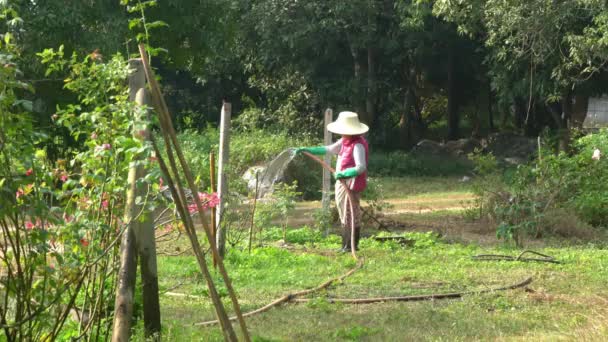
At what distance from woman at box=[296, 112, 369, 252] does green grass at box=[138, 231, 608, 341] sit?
451 millimetres


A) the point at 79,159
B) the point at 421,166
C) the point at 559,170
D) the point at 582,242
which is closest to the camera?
the point at 79,159

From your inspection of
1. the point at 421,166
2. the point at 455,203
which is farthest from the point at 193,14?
the point at 421,166

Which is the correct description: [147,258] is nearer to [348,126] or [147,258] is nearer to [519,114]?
[348,126]

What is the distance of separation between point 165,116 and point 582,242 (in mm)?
10076

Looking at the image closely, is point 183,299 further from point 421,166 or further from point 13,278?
point 421,166

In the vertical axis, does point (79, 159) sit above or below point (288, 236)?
above

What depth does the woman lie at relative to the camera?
487 inches

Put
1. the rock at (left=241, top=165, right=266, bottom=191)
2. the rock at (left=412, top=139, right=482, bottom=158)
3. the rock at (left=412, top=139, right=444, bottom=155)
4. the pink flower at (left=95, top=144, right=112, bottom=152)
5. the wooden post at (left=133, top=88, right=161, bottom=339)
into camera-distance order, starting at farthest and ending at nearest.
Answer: the rock at (left=412, top=139, right=444, bottom=155)
the rock at (left=412, top=139, right=482, bottom=158)
the rock at (left=241, top=165, right=266, bottom=191)
the wooden post at (left=133, top=88, right=161, bottom=339)
the pink flower at (left=95, top=144, right=112, bottom=152)

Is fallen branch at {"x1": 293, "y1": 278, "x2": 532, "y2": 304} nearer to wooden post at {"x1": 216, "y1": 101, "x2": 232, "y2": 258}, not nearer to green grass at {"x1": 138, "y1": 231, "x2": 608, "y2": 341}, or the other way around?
green grass at {"x1": 138, "y1": 231, "x2": 608, "y2": 341}

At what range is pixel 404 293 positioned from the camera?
9383 millimetres

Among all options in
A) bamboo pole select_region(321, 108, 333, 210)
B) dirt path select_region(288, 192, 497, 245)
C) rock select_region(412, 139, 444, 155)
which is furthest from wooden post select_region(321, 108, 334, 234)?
rock select_region(412, 139, 444, 155)

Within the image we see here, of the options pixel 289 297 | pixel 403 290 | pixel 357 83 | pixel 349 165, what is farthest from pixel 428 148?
pixel 289 297

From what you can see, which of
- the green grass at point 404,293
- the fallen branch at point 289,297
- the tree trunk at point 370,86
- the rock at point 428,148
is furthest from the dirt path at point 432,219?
the rock at point 428,148

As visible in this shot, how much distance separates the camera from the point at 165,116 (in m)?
5.08
